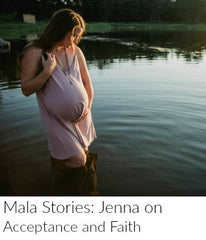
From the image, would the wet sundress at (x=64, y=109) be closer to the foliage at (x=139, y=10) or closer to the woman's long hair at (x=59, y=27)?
the woman's long hair at (x=59, y=27)

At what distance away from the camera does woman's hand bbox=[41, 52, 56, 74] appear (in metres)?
3.25

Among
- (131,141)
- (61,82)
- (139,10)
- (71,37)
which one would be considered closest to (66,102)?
(61,82)

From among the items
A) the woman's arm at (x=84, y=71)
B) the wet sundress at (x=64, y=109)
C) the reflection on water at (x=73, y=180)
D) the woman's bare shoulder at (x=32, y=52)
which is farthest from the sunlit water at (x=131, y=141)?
the woman's bare shoulder at (x=32, y=52)

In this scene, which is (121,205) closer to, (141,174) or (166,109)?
(141,174)

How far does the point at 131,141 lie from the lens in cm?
587

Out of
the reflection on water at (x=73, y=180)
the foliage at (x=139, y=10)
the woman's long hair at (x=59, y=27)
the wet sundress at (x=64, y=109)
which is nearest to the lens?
the woman's long hair at (x=59, y=27)

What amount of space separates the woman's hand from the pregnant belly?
32cm

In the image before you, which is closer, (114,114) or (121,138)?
(121,138)

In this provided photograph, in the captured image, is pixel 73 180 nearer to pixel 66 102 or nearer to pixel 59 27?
pixel 66 102

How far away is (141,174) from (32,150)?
227 centimetres

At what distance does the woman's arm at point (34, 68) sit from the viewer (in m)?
3.25

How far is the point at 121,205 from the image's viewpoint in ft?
11.4

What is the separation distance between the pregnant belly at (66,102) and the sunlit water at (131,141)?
1.28 meters

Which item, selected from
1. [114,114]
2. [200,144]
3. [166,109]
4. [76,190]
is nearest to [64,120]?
[76,190]
